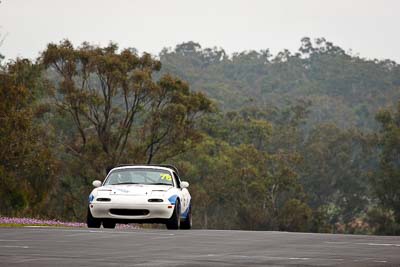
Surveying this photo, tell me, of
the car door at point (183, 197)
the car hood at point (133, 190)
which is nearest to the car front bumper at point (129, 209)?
the car hood at point (133, 190)

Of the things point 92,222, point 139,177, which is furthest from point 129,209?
point 139,177

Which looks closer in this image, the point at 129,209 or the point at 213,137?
the point at 129,209

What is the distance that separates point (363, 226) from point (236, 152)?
19.4 metres

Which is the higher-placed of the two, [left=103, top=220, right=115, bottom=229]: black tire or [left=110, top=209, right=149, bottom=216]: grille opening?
[left=110, top=209, right=149, bottom=216]: grille opening

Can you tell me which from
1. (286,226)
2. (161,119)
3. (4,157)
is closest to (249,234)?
(4,157)

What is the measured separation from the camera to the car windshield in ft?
75.0

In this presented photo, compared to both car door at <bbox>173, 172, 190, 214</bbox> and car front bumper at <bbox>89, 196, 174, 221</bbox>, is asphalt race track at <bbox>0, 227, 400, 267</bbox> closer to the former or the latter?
car front bumper at <bbox>89, 196, 174, 221</bbox>

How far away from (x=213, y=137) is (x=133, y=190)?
77.2 metres

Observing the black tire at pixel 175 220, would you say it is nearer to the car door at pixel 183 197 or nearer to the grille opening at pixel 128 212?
the car door at pixel 183 197

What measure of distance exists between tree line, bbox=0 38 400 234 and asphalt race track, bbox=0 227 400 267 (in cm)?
2609

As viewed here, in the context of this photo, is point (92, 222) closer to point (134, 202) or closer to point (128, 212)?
point (128, 212)

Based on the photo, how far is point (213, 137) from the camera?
99062 mm

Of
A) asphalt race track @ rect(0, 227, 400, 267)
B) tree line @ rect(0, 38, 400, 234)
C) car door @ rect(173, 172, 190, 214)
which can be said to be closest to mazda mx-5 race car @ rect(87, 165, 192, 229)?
car door @ rect(173, 172, 190, 214)

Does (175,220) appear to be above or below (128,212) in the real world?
below
